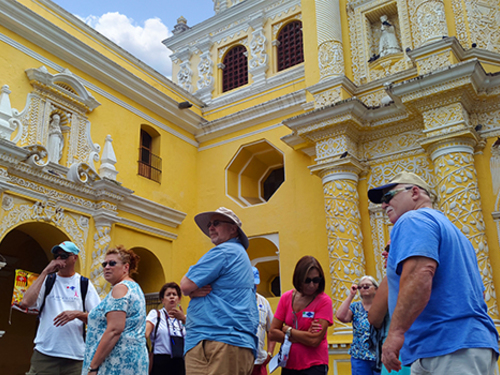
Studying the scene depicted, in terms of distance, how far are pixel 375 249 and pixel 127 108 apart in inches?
263

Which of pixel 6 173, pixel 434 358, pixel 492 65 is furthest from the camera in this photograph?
pixel 492 65

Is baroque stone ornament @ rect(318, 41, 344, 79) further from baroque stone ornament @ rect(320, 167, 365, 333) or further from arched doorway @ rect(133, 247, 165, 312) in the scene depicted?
arched doorway @ rect(133, 247, 165, 312)

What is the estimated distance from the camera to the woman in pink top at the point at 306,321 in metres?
4.09

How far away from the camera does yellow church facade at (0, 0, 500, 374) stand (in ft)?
28.8

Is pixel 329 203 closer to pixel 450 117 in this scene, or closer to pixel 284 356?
pixel 450 117

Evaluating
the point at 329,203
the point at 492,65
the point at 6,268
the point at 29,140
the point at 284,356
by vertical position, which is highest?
the point at 492,65

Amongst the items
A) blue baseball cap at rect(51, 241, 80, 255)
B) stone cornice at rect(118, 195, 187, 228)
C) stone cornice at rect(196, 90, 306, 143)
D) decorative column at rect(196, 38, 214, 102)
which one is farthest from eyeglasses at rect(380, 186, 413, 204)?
decorative column at rect(196, 38, 214, 102)

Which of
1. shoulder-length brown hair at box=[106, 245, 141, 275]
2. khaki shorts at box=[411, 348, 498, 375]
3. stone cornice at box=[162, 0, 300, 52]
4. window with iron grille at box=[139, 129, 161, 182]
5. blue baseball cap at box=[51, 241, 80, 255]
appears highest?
stone cornice at box=[162, 0, 300, 52]

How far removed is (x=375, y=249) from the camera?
9.62 metres

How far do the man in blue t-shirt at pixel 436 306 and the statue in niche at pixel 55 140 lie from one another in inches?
333

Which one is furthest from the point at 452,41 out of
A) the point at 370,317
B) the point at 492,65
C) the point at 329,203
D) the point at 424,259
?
the point at 424,259

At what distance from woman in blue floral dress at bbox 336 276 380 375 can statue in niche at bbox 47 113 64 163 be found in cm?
690

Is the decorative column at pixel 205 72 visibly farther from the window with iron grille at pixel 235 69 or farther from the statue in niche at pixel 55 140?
the statue in niche at pixel 55 140

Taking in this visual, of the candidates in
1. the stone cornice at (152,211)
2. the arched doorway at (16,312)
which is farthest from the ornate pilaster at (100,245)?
the arched doorway at (16,312)
